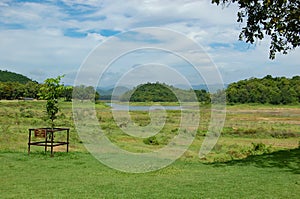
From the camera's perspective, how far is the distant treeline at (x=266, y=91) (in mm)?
72312

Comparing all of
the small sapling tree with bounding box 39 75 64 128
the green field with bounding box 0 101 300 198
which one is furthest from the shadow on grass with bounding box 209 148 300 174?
the small sapling tree with bounding box 39 75 64 128

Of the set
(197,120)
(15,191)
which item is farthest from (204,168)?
(197,120)

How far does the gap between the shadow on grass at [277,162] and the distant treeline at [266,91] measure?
180 feet

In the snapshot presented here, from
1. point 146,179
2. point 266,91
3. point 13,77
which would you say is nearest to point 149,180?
point 146,179

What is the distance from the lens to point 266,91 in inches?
2854

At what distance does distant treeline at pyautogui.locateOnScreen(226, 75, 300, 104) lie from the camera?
72.3 m

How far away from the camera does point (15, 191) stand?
28.6ft

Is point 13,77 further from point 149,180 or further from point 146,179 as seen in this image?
point 149,180

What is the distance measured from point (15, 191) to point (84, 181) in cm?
199

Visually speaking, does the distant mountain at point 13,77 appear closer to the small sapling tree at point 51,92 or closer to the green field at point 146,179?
the small sapling tree at point 51,92

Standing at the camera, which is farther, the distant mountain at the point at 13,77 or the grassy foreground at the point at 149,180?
the distant mountain at the point at 13,77

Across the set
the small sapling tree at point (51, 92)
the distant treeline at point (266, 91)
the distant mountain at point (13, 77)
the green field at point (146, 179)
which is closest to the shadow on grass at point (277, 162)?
the green field at point (146, 179)

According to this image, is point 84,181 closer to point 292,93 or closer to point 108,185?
point 108,185

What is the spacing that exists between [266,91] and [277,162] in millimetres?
61114
